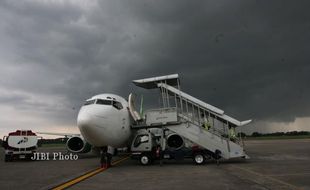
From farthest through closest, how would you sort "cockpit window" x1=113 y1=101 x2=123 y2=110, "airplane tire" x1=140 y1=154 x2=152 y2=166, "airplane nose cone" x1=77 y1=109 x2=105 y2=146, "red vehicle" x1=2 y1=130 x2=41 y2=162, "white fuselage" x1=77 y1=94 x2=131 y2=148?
"red vehicle" x1=2 y1=130 x2=41 y2=162 → "airplane tire" x1=140 y1=154 x2=152 y2=166 → "cockpit window" x1=113 y1=101 x2=123 y2=110 → "white fuselage" x1=77 y1=94 x2=131 y2=148 → "airplane nose cone" x1=77 y1=109 x2=105 y2=146

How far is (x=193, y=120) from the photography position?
1809 centimetres

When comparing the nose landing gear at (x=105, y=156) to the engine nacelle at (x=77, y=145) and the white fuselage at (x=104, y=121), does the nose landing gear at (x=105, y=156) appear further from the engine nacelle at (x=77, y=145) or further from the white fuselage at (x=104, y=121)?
the engine nacelle at (x=77, y=145)

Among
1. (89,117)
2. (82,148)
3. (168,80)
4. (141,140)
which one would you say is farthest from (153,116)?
(82,148)

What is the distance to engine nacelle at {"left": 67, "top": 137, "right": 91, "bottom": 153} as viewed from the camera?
21.9 meters

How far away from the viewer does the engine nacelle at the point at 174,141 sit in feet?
66.1

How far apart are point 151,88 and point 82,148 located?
714cm

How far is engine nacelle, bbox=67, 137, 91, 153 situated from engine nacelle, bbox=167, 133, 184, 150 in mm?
6507

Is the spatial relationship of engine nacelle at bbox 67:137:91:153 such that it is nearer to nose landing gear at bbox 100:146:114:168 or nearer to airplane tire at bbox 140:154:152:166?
nose landing gear at bbox 100:146:114:168

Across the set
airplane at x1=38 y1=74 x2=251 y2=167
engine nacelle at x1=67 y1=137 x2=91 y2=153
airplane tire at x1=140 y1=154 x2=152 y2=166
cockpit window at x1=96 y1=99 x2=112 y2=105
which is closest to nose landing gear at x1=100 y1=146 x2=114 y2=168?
airplane at x1=38 y1=74 x2=251 y2=167

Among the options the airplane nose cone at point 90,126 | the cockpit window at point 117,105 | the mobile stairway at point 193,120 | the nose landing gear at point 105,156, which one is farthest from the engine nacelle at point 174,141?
the airplane nose cone at point 90,126

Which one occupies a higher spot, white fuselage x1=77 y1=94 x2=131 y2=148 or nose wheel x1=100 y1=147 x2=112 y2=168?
white fuselage x1=77 y1=94 x2=131 y2=148

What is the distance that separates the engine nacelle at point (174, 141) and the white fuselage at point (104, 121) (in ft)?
14.1

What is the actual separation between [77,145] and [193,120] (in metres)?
10.0

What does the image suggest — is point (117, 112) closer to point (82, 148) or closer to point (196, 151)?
point (196, 151)
